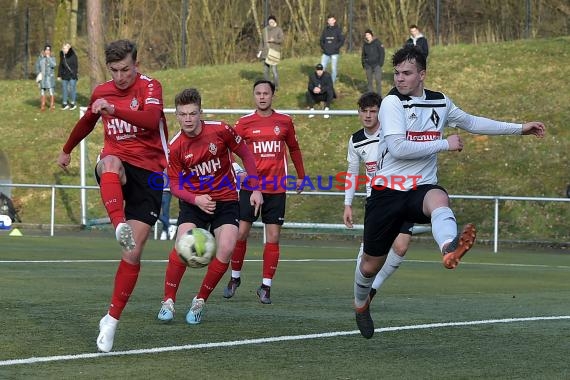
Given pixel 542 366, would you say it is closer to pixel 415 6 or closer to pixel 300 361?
pixel 300 361

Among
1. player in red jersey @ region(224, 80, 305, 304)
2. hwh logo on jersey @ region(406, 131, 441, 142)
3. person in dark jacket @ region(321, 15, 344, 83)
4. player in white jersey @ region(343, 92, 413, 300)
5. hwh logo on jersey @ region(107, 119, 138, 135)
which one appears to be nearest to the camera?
hwh logo on jersey @ region(406, 131, 441, 142)

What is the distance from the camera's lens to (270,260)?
11.4 meters

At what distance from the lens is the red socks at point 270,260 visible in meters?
11.2

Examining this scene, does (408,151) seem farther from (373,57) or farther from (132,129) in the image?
(373,57)

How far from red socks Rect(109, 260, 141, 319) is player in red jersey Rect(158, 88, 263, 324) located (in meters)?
1.32

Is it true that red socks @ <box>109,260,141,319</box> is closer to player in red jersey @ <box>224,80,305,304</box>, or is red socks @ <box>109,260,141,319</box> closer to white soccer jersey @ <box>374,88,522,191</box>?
white soccer jersey @ <box>374,88,522,191</box>

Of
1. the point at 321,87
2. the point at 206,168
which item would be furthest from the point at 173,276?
the point at 321,87

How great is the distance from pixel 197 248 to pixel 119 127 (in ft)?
3.52

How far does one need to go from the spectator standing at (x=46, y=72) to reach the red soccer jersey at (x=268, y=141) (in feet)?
77.8

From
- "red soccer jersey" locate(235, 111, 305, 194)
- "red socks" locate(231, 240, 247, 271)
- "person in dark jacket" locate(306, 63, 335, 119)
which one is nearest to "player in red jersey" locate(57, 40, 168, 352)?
"red socks" locate(231, 240, 247, 271)

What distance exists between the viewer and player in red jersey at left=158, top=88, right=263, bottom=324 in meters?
9.02

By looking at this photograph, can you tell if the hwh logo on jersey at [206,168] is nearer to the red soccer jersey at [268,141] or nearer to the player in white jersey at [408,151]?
the player in white jersey at [408,151]

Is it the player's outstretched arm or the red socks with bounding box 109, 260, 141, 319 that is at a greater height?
the player's outstretched arm

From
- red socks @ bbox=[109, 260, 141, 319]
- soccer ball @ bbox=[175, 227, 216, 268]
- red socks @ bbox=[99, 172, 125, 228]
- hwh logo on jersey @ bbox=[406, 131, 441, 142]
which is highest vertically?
hwh logo on jersey @ bbox=[406, 131, 441, 142]
